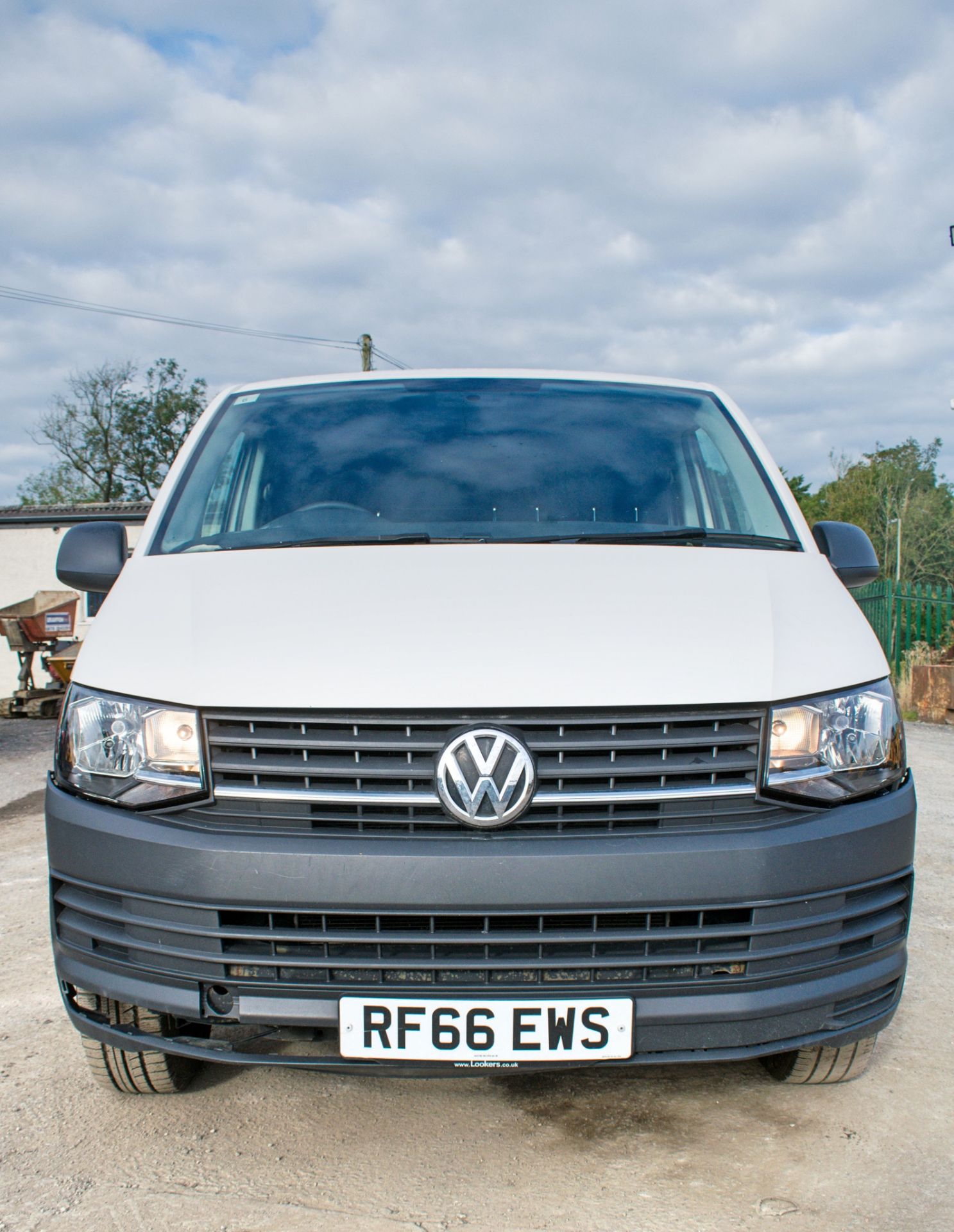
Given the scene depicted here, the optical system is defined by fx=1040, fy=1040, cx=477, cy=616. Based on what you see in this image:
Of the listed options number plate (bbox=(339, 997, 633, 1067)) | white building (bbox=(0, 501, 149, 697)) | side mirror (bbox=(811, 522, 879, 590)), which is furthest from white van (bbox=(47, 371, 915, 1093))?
white building (bbox=(0, 501, 149, 697))

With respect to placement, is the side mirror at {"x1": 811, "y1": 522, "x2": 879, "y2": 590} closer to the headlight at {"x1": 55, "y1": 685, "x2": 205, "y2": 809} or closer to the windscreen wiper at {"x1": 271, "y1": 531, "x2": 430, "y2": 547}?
the windscreen wiper at {"x1": 271, "y1": 531, "x2": 430, "y2": 547}

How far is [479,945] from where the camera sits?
6.42 ft

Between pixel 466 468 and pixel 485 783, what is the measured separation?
4.46ft

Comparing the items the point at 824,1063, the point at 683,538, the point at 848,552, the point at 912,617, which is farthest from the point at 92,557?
the point at 912,617

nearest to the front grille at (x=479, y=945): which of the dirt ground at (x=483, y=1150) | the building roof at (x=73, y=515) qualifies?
the dirt ground at (x=483, y=1150)

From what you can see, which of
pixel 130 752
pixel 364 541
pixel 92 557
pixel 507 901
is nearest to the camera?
pixel 507 901

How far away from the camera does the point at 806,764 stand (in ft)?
6.93

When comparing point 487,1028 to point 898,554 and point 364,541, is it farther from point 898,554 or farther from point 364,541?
point 898,554

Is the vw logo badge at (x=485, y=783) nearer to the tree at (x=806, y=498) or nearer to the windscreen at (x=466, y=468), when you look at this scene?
the windscreen at (x=466, y=468)

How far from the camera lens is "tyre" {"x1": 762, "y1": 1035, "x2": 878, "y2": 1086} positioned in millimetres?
2475

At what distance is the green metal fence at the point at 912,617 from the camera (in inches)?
521

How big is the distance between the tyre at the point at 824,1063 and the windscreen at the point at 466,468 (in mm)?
1304

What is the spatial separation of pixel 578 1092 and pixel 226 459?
205 cm

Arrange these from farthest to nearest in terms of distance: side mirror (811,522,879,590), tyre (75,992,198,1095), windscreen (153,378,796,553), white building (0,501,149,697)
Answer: white building (0,501,149,697) → side mirror (811,522,879,590) → windscreen (153,378,796,553) → tyre (75,992,198,1095)
